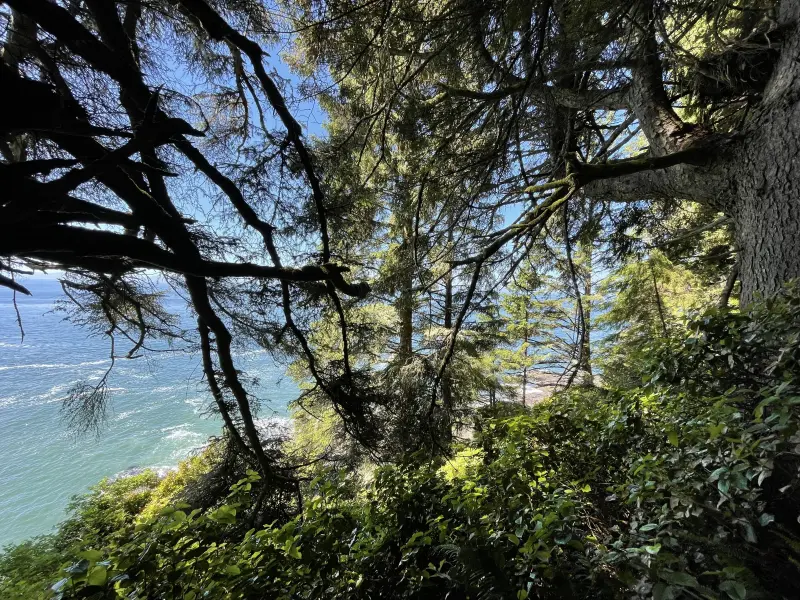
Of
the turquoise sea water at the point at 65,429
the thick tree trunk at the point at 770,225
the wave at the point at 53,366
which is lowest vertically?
the turquoise sea water at the point at 65,429

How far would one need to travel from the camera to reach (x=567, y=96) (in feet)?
8.96

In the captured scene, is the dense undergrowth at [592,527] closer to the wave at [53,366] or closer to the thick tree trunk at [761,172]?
the thick tree trunk at [761,172]

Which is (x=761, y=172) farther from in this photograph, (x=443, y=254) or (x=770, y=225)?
(x=443, y=254)

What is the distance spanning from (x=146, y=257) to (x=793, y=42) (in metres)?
3.72

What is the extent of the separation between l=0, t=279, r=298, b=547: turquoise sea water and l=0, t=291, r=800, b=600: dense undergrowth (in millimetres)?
7088

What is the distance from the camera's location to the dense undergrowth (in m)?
0.95

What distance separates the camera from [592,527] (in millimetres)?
1656

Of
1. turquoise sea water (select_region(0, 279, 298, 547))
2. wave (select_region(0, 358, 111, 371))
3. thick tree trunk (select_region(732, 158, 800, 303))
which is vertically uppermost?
wave (select_region(0, 358, 111, 371))

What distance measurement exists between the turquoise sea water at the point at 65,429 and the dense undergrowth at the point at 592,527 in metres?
7.09

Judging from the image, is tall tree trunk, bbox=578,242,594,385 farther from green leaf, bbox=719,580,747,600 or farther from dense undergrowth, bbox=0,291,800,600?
green leaf, bbox=719,580,747,600

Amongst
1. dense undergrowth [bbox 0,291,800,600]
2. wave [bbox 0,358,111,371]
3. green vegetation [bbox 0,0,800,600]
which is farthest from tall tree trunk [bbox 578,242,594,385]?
wave [bbox 0,358,111,371]

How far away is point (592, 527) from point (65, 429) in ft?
48.7

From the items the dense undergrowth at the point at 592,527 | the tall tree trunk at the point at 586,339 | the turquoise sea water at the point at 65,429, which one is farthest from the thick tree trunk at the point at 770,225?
the turquoise sea water at the point at 65,429

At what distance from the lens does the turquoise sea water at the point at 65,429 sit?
11031 mm
